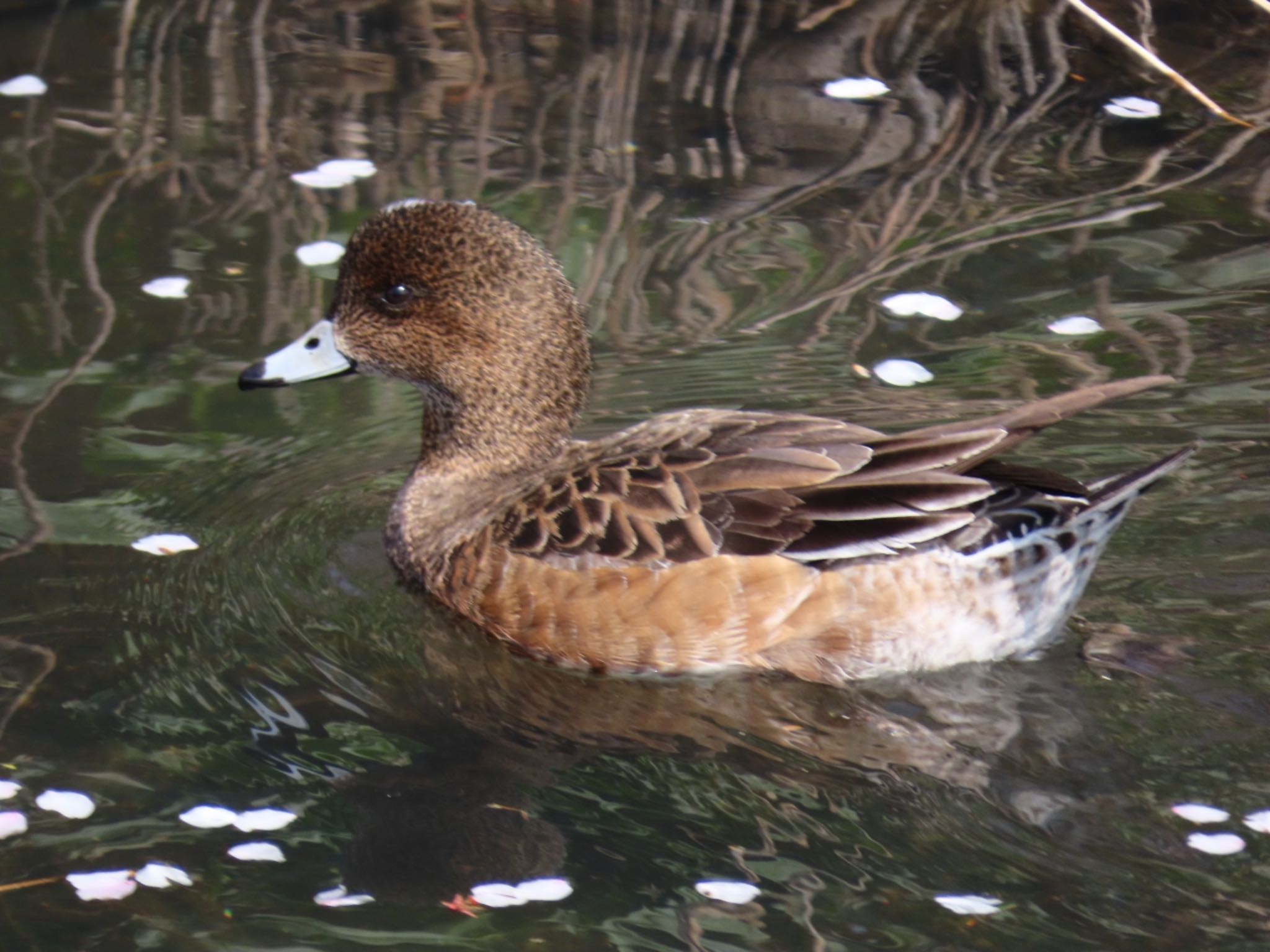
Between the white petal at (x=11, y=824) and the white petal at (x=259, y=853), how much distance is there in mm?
550

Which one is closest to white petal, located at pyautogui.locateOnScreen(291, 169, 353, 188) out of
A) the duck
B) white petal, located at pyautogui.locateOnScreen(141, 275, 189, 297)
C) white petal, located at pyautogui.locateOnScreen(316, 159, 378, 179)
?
white petal, located at pyautogui.locateOnScreen(316, 159, 378, 179)

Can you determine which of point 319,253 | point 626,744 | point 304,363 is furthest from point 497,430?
point 319,253

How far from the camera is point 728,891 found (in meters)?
4.30

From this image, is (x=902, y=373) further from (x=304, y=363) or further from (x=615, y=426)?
(x=304, y=363)

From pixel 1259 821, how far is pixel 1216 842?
14 cm

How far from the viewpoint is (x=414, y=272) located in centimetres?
576

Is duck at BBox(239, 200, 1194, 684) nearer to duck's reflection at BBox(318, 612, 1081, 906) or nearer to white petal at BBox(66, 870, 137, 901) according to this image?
duck's reflection at BBox(318, 612, 1081, 906)

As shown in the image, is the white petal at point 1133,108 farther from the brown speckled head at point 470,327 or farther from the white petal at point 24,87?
the white petal at point 24,87

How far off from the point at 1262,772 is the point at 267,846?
2.46 m

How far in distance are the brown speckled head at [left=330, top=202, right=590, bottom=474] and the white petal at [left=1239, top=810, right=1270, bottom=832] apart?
2418 mm

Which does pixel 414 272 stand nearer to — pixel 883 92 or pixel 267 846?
pixel 267 846

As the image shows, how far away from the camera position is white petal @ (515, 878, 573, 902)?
4.32m

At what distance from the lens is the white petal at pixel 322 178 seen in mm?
8164

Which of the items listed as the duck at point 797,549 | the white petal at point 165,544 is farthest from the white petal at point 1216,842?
the white petal at point 165,544
